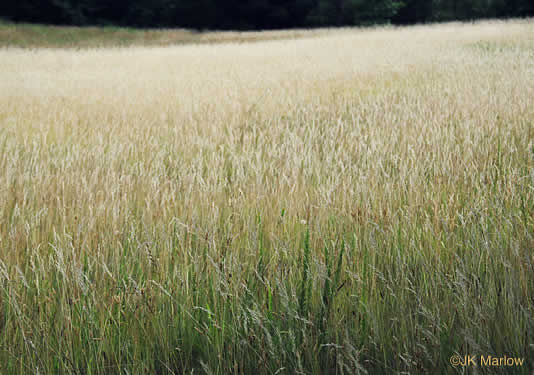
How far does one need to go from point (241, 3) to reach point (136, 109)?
129 ft

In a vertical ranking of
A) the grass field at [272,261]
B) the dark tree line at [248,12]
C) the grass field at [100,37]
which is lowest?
the grass field at [272,261]

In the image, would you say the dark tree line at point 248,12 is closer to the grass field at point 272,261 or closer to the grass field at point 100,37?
the grass field at point 100,37

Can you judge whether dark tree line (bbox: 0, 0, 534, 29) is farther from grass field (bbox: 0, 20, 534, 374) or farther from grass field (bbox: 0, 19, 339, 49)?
grass field (bbox: 0, 20, 534, 374)

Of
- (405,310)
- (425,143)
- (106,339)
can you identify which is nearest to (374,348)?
(405,310)

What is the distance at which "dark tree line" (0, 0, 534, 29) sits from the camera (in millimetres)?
35344

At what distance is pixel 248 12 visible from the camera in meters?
40.5

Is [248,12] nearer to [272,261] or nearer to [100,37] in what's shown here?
[100,37]

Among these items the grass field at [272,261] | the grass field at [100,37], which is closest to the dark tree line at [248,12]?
the grass field at [100,37]

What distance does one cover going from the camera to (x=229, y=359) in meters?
1.17

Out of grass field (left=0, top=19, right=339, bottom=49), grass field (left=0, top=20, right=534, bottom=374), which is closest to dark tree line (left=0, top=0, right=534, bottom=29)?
grass field (left=0, top=19, right=339, bottom=49)

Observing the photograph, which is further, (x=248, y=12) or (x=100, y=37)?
(x=248, y=12)

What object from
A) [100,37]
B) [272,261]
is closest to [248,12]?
[100,37]

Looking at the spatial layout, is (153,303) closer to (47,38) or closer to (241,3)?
(47,38)

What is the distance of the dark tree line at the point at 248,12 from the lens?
35344 millimetres
